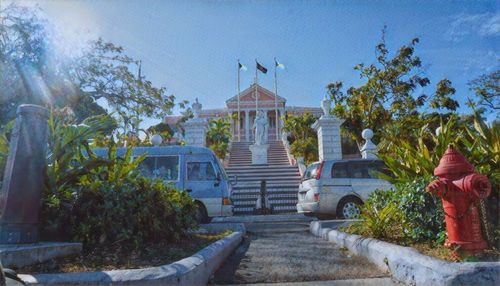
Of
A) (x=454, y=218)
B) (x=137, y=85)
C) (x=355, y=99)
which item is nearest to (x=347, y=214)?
(x=454, y=218)

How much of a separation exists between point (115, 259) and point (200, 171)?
7.42 metres

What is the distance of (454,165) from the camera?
3172 millimetres

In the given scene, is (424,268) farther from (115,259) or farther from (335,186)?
(335,186)

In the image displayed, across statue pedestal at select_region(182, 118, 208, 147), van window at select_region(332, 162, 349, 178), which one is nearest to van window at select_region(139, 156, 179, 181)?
van window at select_region(332, 162, 349, 178)

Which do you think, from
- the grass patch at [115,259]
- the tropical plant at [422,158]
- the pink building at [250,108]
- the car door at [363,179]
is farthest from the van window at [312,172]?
the pink building at [250,108]

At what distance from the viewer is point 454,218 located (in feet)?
10.6

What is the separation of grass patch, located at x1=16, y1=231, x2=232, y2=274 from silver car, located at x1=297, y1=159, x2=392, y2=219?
592 cm

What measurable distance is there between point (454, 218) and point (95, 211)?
3.72 m

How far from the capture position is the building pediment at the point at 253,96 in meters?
47.0

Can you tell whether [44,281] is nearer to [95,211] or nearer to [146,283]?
[146,283]

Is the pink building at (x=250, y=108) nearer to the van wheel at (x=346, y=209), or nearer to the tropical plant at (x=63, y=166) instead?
the van wheel at (x=346, y=209)

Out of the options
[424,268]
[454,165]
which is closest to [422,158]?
[454,165]

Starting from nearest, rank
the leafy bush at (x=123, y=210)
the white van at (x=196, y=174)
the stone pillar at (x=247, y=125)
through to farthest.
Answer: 1. the leafy bush at (x=123, y=210)
2. the white van at (x=196, y=174)
3. the stone pillar at (x=247, y=125)

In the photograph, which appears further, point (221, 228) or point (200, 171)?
point (200, 171)
